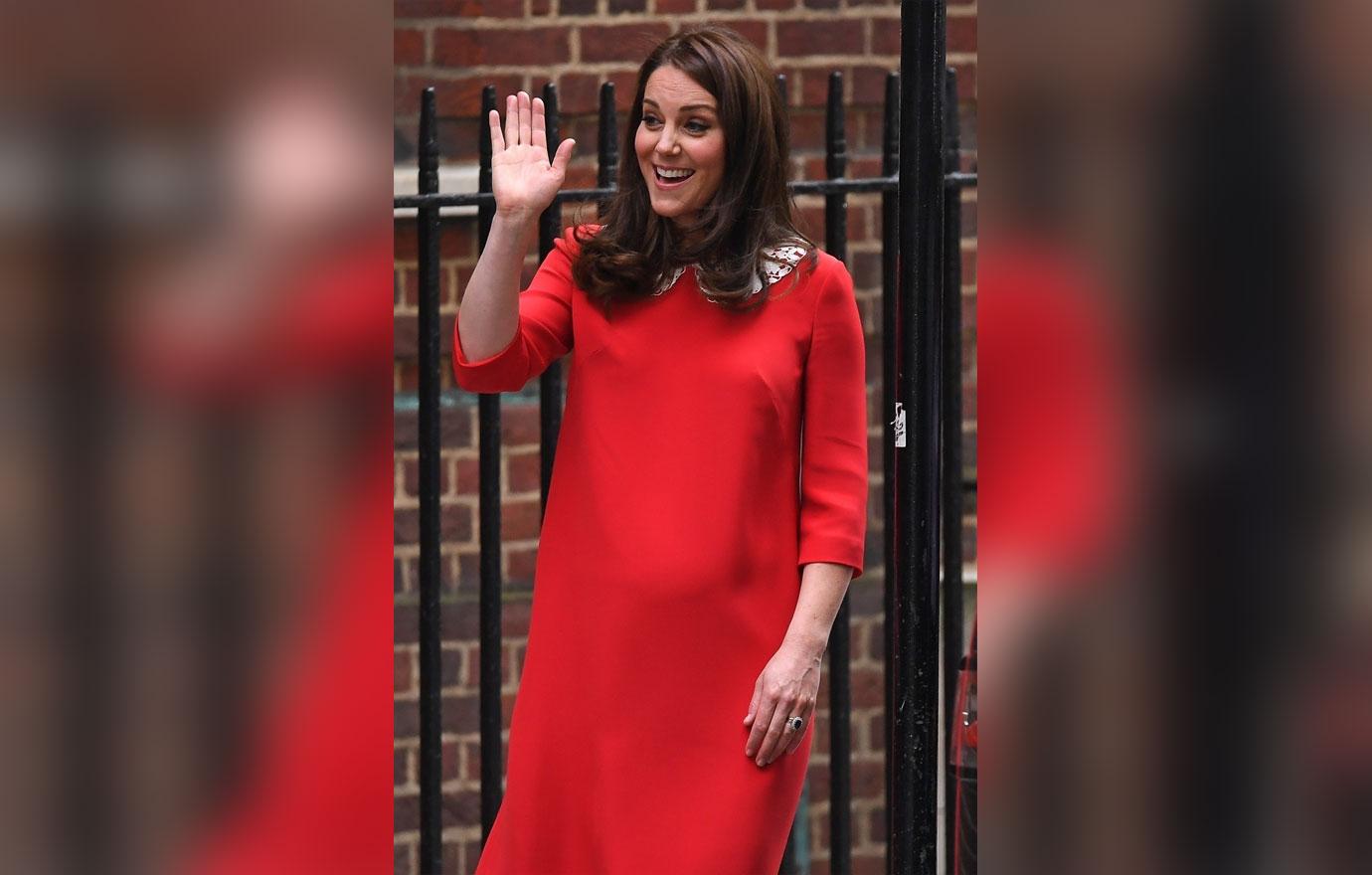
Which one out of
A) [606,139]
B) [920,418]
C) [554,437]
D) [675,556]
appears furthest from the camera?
[554,437]

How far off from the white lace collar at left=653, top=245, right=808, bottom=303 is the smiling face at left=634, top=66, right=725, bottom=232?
0.30ft

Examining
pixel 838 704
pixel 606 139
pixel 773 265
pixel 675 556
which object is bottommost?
pixel 838 704

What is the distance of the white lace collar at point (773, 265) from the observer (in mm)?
2230

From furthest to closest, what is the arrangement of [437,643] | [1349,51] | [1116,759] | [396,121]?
[396,121], [437,643], [1116,759], [1349,51]

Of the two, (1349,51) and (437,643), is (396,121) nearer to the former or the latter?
(437,643)

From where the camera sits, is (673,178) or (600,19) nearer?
(673,178)

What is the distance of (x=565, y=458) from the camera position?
7.36ft

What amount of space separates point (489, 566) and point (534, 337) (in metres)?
1.03

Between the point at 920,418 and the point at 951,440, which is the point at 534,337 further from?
the point at 951,440

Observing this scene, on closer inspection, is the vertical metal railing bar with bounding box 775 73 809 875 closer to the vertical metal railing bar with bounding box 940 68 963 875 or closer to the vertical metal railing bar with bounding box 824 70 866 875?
the vertical metal railing bar with bounding box 824 70 866 875

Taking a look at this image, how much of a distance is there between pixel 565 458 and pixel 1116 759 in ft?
5.10

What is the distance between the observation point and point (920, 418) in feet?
4.28

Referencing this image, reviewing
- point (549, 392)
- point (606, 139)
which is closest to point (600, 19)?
point (606, 139)

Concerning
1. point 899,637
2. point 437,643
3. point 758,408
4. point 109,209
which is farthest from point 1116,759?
point 437,643
